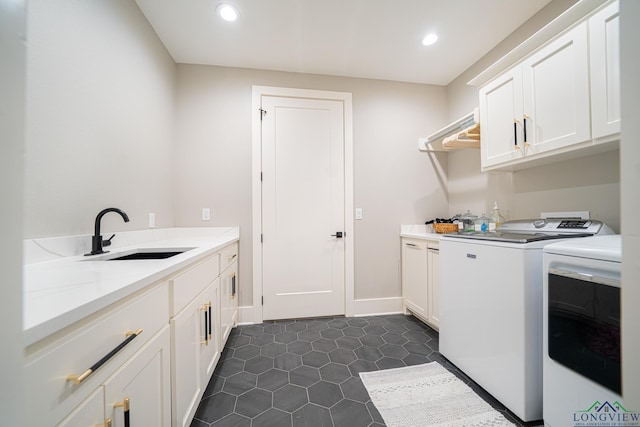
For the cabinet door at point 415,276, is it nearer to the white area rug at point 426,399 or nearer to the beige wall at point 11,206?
the white area rug at point 426,399

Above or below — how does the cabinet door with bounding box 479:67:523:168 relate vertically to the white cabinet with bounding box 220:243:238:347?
above

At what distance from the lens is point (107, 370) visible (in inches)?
22.9

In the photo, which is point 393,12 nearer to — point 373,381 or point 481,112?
point 481,112

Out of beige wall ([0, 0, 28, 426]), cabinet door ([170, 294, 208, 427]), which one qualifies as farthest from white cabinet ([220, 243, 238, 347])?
beige wall ([0, 0, 28, 426])

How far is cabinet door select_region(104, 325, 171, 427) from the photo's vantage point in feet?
1.99

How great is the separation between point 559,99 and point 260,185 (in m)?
2.25

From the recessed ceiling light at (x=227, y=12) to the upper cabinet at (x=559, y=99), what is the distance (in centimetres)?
202

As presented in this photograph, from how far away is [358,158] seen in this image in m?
2.48

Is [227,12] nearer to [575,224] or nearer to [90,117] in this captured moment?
[90,117]

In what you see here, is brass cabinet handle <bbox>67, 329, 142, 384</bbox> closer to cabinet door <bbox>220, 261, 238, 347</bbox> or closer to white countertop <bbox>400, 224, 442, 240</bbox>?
cabinet door <bbox>220, 261, 238, 347</bbox>

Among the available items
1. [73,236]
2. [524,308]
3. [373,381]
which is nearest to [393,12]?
[524,308]

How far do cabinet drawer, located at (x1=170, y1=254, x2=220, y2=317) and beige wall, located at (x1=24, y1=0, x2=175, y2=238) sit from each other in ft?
1.99

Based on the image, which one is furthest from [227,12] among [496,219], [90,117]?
[496,219]

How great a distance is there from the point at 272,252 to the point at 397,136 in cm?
188
